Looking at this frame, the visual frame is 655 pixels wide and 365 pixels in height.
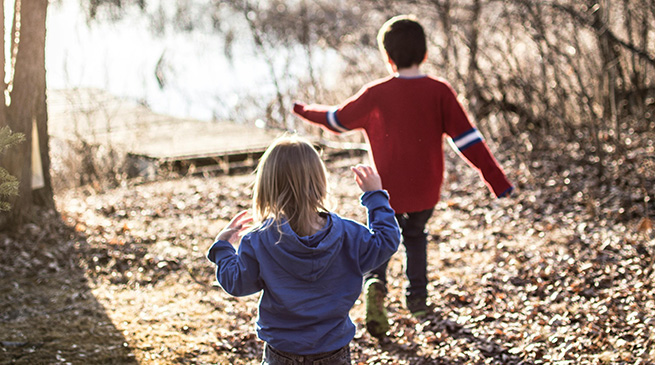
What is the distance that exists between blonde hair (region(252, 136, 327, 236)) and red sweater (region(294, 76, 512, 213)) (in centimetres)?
146

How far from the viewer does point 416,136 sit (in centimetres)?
389

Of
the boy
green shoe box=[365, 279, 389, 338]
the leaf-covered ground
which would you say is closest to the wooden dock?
the leaf-covered ground

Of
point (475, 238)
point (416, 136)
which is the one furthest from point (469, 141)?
point (475, 238)

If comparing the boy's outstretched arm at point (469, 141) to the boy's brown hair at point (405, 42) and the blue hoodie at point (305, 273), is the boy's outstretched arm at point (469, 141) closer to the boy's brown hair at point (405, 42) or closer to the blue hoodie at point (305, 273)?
the boy's brown hair at point (405, 42)

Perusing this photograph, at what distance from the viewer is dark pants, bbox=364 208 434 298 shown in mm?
4031

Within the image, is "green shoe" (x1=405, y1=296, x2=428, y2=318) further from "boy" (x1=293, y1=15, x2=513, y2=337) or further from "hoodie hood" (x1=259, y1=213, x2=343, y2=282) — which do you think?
"hoodie hood" (x1=259, y1=213, x2=343, y2=282)

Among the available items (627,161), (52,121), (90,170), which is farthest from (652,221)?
(52,121)

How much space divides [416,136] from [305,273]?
165 centimetres

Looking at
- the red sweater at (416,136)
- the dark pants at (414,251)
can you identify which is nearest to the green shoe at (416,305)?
the dark pants at (414,251)

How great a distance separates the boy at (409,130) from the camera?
387cm

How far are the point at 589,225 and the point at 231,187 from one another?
387cm

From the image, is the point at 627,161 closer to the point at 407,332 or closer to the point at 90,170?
the point at 407,332

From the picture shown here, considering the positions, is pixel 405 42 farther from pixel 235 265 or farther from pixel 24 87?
pixel 24 87

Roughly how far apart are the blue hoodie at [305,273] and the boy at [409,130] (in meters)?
1.30
